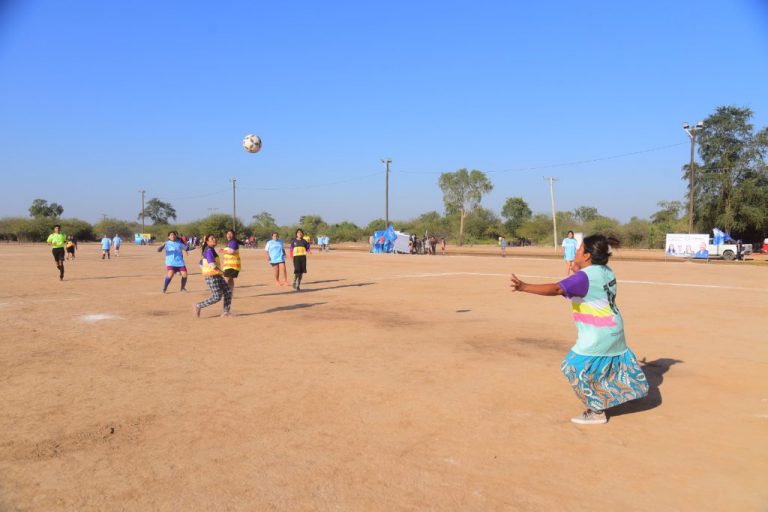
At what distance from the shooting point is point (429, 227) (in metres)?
88.4

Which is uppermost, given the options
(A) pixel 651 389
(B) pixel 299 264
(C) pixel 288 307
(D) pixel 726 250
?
(B) pixel 299 264

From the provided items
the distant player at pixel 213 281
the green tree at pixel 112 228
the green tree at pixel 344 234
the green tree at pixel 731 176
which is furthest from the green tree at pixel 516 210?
the distant player at pixel 213 281

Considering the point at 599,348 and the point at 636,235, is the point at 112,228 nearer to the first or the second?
the point at 636,235

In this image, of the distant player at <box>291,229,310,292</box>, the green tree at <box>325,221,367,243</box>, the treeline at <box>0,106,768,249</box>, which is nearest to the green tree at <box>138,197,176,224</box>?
the treeline at <box>0,106,768,249</box>

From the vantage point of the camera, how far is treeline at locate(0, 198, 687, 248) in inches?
2918

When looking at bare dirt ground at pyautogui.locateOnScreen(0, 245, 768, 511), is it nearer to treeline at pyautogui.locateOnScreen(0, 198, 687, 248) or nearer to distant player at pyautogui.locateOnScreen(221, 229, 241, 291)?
distant player at pyautogui.locateOnScreen(221, 229, 241, 291)

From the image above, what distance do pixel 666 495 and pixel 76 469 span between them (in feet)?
13.2

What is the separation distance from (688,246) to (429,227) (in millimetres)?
54665

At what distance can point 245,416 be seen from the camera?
186 inches

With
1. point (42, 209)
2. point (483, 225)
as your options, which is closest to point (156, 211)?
point (42, 209)

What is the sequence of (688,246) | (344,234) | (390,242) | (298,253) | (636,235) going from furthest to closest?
(344,234)
(636,235)
(390,242)
(688,246)
(298,253)

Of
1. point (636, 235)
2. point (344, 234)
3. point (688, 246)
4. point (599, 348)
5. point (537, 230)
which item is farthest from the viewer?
point (344, 234)

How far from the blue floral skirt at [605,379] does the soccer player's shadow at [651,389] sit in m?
0.41

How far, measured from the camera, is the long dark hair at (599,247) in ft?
15.1
